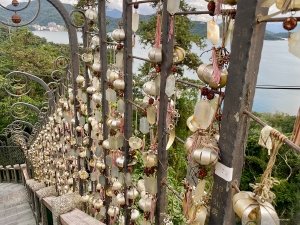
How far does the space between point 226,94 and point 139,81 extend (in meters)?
6.38

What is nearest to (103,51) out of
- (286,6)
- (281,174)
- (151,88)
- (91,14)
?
(91,14)

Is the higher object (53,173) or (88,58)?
(88,58)

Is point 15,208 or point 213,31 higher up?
point 213,31

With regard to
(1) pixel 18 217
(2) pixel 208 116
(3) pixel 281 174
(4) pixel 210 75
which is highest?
(4) pixel 210 75

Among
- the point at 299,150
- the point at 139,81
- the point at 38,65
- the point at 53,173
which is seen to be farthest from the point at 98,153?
the point at 38,65

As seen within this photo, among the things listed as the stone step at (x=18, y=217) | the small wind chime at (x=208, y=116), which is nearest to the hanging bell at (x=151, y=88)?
the small wind chime at (x=208, y=116)

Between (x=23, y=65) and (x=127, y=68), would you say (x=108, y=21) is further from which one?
(x=23, y=65)

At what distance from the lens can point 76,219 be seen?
2.00 metres

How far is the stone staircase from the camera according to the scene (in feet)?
14.7

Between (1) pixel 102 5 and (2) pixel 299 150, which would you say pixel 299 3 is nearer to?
(2) pixel 299 150

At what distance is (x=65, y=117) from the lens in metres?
2.66

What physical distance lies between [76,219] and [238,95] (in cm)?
170

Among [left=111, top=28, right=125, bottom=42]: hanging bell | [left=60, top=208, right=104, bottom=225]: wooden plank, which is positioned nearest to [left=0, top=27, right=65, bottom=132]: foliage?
[left=60, top=208, right=104, bottom=225]: wooden plank

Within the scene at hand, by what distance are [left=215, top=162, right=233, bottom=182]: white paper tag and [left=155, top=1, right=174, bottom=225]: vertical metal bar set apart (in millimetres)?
419
